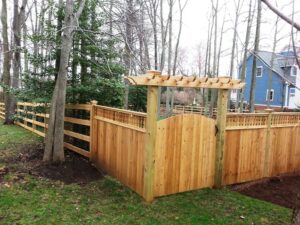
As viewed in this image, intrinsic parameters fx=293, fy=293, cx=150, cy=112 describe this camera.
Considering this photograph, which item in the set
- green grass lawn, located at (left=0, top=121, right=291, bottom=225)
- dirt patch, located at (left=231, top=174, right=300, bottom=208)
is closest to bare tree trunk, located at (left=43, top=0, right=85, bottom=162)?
green grass lawn, located at (left=0, top=121, right=291, bottom=225)

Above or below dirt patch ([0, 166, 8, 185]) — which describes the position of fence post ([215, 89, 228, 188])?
above

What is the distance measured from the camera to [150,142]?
15.1 feet

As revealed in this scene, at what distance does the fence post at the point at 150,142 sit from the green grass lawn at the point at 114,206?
231mm

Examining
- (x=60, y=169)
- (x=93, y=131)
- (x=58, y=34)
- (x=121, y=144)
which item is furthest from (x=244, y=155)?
(x=58, y=34)

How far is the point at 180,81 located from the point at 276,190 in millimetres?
2981

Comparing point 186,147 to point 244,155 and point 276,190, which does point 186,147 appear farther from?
point 276,190

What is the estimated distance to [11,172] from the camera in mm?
5590

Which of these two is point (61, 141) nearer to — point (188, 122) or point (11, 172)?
point (11, 172)

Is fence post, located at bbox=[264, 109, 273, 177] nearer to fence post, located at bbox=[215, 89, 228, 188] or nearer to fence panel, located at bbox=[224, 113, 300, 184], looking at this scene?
fence panel, located at bbox=[224, 113, 300, 184]

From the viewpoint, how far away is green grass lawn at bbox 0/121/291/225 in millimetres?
4078

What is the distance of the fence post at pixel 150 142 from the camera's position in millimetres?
4559

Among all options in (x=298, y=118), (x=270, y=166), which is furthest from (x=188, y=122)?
(x=298, y=118)

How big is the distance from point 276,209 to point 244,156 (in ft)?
4.44

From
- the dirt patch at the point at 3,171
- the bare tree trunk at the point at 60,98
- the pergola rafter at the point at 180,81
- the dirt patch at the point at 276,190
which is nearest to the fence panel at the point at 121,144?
the pergola rafter at the point at 180,81
